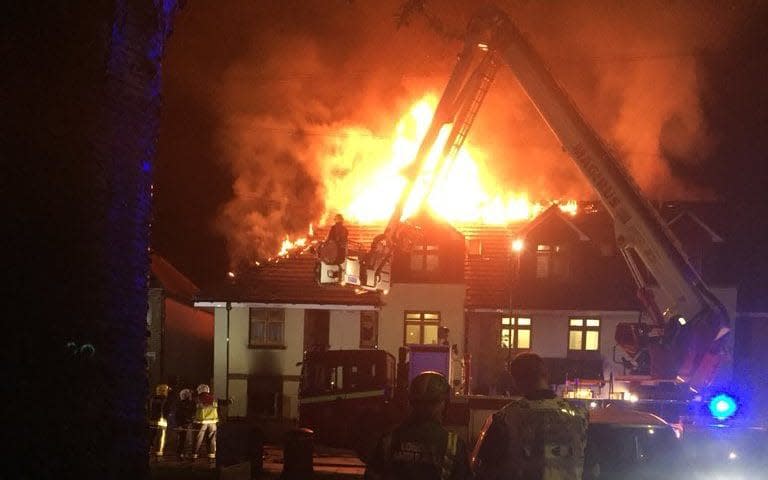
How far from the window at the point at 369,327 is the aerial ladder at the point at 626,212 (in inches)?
590

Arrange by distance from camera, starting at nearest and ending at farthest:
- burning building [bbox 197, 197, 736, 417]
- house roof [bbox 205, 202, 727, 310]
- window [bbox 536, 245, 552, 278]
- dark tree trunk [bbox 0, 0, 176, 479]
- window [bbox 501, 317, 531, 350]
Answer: dark tree trunk [bbox 0, 0, 176, 479]
burning building [bbox 197, 197, 736, 417]
house roof [bbox 205, 202, 727, 310]
window [bbox 501, 317, 531, 350]
window [bbox 536, 245, 552, 278]

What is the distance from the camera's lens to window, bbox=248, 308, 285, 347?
28969 mm

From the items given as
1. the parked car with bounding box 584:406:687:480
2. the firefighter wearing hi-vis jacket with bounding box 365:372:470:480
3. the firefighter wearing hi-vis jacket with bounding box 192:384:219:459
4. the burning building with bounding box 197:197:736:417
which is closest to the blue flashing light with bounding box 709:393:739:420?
the parked car with bounding box 584:406:687:480

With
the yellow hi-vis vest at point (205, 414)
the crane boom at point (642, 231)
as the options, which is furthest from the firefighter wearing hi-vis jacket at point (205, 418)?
the crane boom at point (642, 231)

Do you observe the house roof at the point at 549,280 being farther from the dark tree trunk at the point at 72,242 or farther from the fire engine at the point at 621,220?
the dark tree trunk at the point at 72,242

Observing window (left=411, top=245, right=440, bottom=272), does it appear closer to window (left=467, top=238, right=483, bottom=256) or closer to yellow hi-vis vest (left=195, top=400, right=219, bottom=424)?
window (left=467, top=238, right=483, bottom=256)

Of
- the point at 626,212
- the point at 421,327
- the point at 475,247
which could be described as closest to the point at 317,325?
the point at 421,327

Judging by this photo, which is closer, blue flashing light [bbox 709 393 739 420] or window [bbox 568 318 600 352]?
blue flashing light [bbox 709 393 739 420]

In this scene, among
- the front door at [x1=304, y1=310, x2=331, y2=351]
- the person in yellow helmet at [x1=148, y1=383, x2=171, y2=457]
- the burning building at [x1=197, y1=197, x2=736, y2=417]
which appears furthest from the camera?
the front door at [x1=304, y1=310, x2=331, y2=351]

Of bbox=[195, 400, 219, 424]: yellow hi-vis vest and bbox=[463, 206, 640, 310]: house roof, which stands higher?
bbox=[463, 206, 640, 310]: house roof

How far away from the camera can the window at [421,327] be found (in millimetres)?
29438

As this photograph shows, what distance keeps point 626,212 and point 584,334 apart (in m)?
17.4

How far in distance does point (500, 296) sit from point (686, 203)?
10.1 m

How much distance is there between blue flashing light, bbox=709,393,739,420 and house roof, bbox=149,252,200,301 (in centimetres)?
2230
